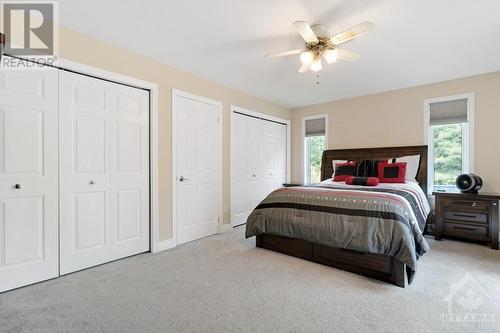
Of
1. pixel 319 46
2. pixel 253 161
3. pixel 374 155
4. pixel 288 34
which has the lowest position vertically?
pixel 253 161

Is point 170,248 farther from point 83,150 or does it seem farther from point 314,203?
point 314,203

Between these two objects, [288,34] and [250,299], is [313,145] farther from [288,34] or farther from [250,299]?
[250,299]

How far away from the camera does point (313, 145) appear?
550 centimetres

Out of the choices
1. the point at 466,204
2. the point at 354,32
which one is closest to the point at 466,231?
the point at 466,204

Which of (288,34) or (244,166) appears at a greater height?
(288,34)

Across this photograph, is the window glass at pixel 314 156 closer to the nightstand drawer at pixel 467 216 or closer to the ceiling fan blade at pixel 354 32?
the nightstand drawer at pixel 467 216

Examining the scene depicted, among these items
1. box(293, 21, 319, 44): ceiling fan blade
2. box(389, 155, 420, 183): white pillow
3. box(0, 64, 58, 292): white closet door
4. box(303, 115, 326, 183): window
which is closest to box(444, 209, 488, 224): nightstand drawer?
box(389, 155, 420, 183): white pillow

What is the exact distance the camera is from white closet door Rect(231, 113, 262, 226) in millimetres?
4316

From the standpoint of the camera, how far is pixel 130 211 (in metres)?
2.96

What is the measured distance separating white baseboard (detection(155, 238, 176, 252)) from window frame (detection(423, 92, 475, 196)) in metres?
3.99

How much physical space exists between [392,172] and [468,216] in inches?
41.7

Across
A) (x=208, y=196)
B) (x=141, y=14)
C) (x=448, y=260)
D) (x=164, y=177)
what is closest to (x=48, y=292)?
(x=164, y=177)

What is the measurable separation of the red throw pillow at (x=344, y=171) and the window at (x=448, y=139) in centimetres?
116

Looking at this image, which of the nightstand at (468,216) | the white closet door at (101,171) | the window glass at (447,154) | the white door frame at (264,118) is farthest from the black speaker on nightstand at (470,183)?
the white closet door at (101,171)
